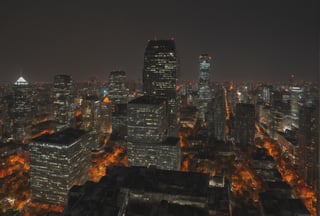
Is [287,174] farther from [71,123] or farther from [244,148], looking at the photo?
[71,123]

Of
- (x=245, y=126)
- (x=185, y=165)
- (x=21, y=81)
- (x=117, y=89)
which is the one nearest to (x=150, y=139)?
(x=185, y=165)

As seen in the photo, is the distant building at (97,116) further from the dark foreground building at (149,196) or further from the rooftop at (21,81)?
the dark foreground building at (149,196)

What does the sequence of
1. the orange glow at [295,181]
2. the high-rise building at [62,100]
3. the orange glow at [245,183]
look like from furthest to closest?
the high-rise building at [62,100] → the orange glow at [245,183] → the orange glow at [295,181]

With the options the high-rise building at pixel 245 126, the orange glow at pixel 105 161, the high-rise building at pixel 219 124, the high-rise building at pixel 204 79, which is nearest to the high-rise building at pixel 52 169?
the orange glow at pixel 105 161

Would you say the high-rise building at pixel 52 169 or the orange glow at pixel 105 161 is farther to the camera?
the orange glow at pixel 105 161

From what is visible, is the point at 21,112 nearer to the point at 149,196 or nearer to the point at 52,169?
the point at 52,169

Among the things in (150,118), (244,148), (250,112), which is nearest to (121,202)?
(150,118)
